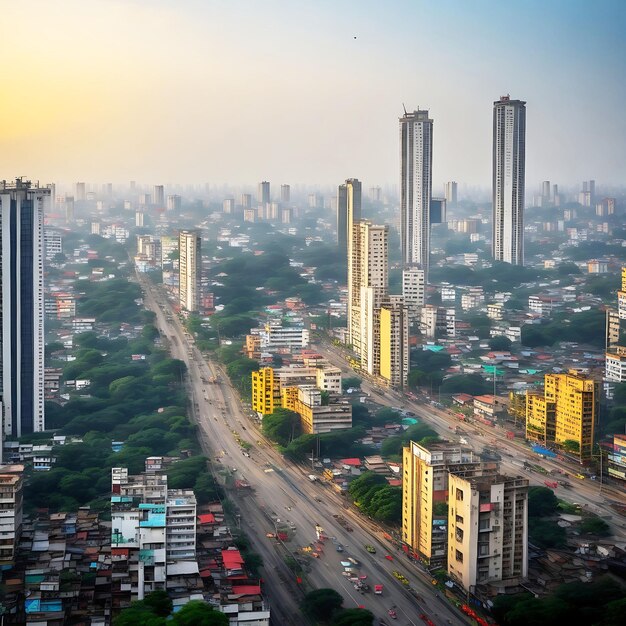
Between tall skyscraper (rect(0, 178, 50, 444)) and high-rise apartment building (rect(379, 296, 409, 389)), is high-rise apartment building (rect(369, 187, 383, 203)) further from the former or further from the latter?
tall skyscraper (rect(0, 178, 50, 444))

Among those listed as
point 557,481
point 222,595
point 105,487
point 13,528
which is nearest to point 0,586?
point 13,528

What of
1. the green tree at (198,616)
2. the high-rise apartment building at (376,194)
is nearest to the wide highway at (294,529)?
the green tree at (198,616)

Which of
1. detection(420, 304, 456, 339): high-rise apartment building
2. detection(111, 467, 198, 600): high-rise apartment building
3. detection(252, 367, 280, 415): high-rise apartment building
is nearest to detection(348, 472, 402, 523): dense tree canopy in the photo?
detection(111, 467, 198, 600): high-rise apartment building

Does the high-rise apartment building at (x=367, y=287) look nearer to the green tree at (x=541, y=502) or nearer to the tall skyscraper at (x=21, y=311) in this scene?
the tall skyscraper at (x=21, y=311)

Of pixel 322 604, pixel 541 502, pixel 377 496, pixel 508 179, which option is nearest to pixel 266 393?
pixel 377 496

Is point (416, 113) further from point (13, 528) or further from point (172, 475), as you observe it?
point (13, 528)

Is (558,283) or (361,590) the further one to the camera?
(558,283)

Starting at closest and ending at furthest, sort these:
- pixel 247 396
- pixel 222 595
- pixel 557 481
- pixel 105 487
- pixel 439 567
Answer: pixel 222 595, pixel 439 567, pixel 105 487, pixel 557 481, pixel 247 396
